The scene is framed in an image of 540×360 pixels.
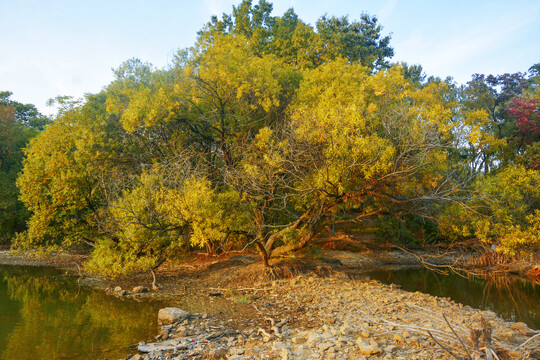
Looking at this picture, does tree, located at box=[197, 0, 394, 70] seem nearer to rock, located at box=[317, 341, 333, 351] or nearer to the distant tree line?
the distant tree line

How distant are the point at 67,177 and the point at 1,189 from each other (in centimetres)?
1329

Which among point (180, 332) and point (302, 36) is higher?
point (302, 36)

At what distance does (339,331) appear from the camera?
7406 millimetres

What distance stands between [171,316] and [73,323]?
2.97 meters

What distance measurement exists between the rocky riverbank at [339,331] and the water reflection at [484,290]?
2.10 metres

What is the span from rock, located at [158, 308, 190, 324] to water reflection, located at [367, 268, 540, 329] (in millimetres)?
9311

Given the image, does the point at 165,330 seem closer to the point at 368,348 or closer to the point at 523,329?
the point at 368,348

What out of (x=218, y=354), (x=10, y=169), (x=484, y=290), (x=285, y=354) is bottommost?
(x=484, y=290)

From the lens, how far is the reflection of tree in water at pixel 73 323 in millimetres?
7891

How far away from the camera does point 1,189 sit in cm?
Answer: 2397

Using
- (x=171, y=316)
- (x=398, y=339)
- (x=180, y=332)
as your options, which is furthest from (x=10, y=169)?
(x=398, y=339)

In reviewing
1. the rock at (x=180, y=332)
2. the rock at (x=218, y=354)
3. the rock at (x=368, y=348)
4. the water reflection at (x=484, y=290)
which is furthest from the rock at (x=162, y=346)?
the water reflection at (x=484, y=290)

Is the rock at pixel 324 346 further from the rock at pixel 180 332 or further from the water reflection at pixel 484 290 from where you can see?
the water reflection at pixel 484 290

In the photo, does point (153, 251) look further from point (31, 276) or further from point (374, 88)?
point (374, 88)
